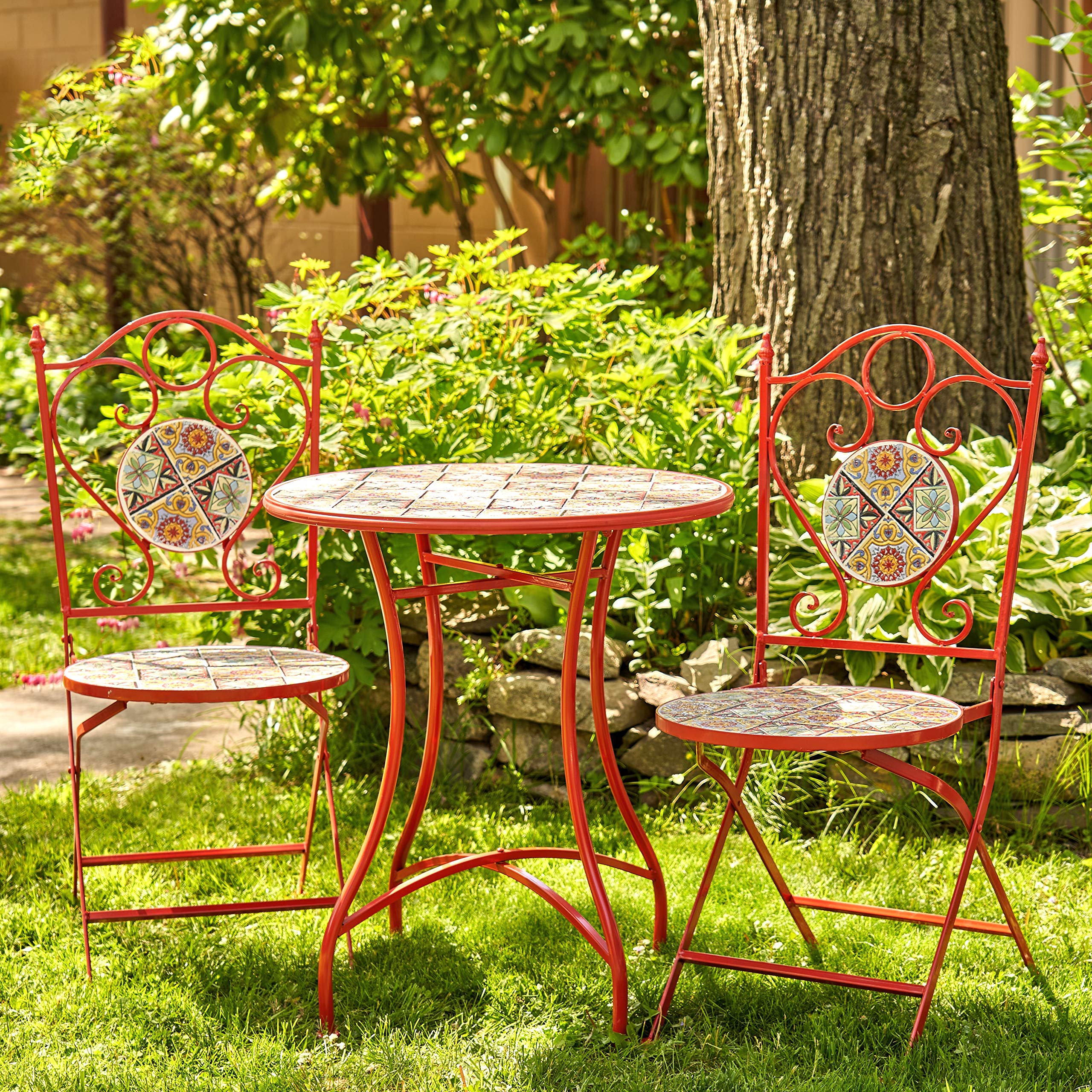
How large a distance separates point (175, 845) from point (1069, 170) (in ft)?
11.7

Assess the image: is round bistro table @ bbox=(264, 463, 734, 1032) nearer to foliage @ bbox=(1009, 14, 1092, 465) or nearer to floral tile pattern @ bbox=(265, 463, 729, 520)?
floral tile pattern @ bbox=(265, 463, 729, 520)

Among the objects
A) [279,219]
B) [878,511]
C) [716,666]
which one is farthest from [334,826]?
[279,219]

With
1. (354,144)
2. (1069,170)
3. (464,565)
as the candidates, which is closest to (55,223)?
(354,144)

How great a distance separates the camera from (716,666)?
353 centimetres

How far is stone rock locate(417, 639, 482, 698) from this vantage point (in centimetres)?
384

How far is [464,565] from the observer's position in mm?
2799

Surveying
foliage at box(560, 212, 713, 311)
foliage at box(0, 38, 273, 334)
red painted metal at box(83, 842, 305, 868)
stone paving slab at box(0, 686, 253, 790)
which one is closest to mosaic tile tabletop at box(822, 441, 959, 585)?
red painted metal at box(83, 842, 305, 868)

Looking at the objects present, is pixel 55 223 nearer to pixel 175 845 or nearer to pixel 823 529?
pixel 175 845

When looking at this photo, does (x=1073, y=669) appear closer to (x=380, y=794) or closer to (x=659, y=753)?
(x=659, y=753)

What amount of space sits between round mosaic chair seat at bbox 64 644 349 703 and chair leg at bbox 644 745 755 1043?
83 centimetres

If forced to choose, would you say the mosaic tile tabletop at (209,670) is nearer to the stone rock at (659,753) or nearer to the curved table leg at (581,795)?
the curved table leg at (581,795)

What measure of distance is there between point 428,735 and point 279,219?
572cm

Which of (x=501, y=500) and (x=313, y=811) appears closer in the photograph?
(x=501, y=500)

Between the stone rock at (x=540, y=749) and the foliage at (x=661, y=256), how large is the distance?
2.19 metres
